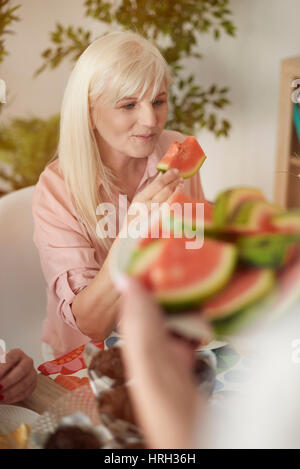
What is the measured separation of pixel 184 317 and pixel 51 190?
2.36 ft

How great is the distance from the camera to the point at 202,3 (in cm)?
190

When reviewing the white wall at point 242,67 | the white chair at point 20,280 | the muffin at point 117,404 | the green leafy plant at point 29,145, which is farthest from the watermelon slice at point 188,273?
the green leafy plant at point 29,145

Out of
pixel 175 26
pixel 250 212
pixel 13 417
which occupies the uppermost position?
pixel 175 26

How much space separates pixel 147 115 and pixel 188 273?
21.7 inches

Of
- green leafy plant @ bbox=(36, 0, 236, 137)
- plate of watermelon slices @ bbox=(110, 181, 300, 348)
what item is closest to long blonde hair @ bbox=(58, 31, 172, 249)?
plate of watermelon slices @ bbox=(110, 181, 300, 348)

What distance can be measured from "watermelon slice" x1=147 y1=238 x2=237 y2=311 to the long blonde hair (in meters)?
0.55

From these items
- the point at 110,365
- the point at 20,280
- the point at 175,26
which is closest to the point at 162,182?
the point at 110,365

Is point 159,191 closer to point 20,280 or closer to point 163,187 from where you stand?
point 163,187

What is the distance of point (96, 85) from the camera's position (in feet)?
3.01

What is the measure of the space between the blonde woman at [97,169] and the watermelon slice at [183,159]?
0.02m

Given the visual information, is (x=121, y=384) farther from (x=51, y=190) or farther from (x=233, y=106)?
(x=233, y=106)

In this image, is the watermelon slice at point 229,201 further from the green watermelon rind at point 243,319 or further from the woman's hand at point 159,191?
the woman's hand at point 159,191

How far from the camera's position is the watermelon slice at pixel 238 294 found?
405mm

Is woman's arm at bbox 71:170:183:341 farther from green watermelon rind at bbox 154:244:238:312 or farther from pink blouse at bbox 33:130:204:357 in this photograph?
green watermelon rind at bbox 154:244:238:312
